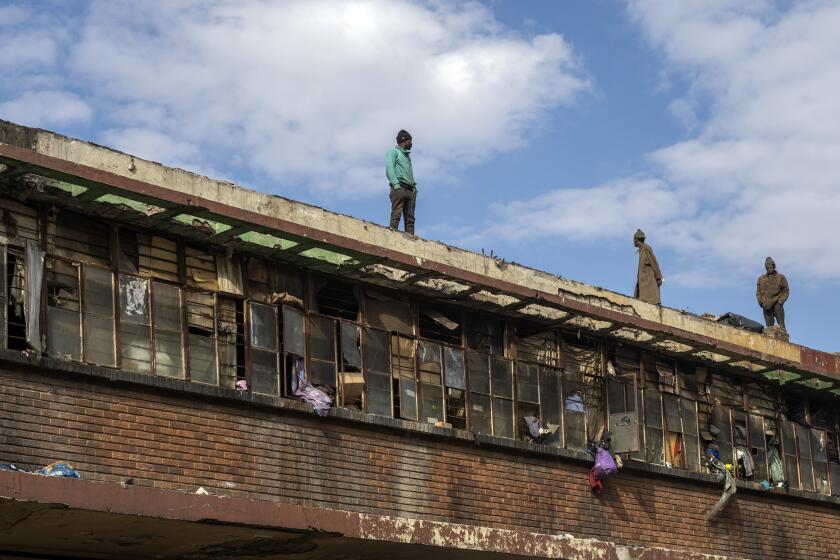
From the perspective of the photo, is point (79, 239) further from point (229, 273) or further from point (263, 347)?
point (263, 347)

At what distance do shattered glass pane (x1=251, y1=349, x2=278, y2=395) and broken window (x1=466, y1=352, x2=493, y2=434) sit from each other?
2.58m

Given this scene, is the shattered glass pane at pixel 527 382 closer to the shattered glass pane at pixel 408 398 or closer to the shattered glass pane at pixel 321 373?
the shattered glass pane at pixel 408 398

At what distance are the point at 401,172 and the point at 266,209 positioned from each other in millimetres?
3004

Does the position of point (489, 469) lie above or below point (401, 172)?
below

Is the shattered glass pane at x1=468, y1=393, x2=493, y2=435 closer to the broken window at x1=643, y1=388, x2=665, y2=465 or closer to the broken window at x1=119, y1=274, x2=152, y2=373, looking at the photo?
the broken window at x1=643, y1=388, x2=665, y2=465

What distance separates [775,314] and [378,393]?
9077 millimetres

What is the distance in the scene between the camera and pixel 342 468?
13.8 meters

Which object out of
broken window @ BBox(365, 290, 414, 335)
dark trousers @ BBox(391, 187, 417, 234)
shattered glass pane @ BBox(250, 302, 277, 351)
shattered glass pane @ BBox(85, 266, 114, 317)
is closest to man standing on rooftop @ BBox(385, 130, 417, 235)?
dark trousers @ BBox(391, 187, 417, 234)

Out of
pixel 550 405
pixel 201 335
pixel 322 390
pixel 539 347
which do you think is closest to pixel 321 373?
pixel 322 390

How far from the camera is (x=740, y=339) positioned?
1967 centimetres

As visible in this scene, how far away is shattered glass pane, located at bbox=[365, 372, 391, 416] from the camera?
47.4 ft

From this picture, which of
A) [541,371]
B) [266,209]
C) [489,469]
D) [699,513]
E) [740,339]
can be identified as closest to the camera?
[266,209]

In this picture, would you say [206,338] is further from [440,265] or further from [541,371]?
[541,371]

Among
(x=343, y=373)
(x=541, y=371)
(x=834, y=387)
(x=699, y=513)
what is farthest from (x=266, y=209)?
(x=834, y=387)
